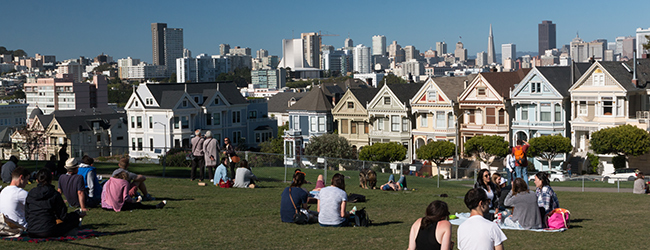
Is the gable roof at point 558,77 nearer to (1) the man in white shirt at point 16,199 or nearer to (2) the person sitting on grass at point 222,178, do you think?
(2) the person sitting on grass at point 222,178

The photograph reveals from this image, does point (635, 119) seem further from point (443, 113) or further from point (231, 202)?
point (231, 202)

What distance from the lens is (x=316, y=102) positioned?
6975 cm

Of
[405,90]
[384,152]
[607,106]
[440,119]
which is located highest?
[405,90]

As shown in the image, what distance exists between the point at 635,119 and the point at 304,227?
42.5 m

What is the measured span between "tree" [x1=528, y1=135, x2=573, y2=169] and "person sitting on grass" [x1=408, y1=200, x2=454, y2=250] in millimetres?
44661

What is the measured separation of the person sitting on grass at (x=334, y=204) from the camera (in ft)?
50.6

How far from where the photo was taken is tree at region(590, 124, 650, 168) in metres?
49.2

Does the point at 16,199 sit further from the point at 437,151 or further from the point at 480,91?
the point at 480,91

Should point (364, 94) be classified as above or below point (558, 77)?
below

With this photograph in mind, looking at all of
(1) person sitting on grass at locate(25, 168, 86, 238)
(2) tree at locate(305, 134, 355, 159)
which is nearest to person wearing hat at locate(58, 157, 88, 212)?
(1) person sitting on grass at locate(25, 168, 86, 238)

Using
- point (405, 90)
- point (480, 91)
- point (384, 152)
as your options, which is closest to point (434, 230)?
point (384, 152)

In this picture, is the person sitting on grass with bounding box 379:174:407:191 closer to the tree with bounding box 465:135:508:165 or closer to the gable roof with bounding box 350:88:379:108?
the tree with bounding box 465:135:508:165

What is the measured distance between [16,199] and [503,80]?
50.5m

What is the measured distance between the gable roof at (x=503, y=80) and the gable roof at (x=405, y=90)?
7.51 m
